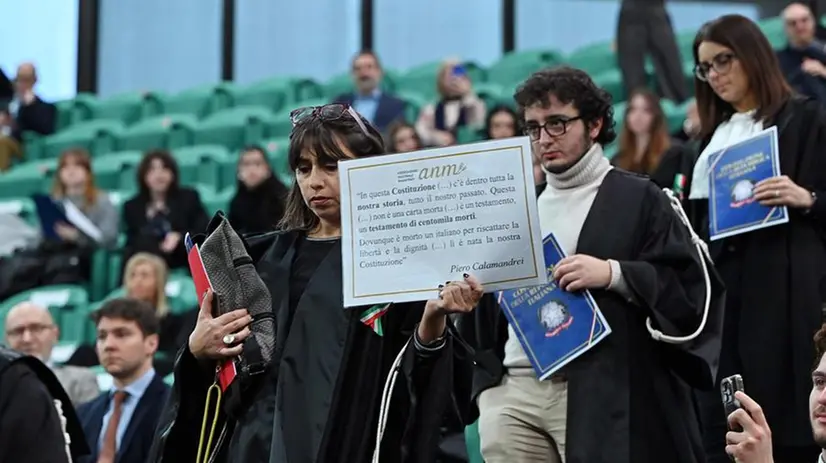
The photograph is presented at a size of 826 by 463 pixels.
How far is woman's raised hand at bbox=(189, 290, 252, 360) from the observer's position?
3.08 meters

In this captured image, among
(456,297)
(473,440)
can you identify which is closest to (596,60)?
(473,440)

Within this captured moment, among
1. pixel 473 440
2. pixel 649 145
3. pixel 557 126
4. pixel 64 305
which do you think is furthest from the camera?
pixel 64 305

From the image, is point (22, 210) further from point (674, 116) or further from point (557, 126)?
point (557, 126)

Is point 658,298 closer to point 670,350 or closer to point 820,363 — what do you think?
point 670,350

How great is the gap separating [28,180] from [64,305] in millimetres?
2535

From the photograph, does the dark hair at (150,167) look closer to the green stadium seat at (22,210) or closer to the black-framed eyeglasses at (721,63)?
the green stadium seat at (22,210)

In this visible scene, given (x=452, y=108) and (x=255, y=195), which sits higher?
(x=452, y=108)

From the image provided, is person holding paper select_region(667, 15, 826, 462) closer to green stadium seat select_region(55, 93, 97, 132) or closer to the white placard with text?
the white placard with text

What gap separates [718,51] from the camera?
4191 millimetres

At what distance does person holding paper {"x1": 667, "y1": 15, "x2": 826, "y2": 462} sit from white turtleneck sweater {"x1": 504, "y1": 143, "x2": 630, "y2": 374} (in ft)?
1.84

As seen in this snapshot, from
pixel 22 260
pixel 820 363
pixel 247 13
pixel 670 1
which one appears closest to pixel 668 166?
pixel 820 363

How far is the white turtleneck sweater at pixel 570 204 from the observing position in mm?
3729

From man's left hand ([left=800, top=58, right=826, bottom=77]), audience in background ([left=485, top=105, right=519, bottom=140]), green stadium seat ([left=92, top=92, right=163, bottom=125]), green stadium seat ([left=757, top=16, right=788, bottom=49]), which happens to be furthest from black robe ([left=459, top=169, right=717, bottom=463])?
green stadium seat ([left=92, top=92, right=163, bottom=125])

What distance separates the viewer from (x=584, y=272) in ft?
11.6
